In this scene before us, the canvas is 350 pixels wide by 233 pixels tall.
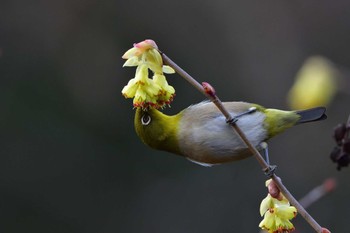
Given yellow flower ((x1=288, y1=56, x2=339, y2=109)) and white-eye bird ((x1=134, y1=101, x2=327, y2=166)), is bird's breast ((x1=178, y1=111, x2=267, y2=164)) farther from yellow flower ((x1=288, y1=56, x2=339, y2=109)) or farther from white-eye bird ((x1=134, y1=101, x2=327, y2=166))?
yellow flower ((x1=288, y1=56, x2=339, y2=109))

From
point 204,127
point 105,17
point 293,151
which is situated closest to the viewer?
point 204,127

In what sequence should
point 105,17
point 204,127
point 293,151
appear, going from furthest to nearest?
point 105,17, point 293,151, point 204,127

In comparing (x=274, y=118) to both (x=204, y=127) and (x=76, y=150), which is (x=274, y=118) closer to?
(x=204, y=127)

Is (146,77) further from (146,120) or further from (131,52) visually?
(146,120)

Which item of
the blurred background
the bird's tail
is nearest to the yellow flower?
the bird's tail

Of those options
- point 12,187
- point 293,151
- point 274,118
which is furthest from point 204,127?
point 12,187

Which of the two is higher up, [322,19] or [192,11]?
[192,11]
